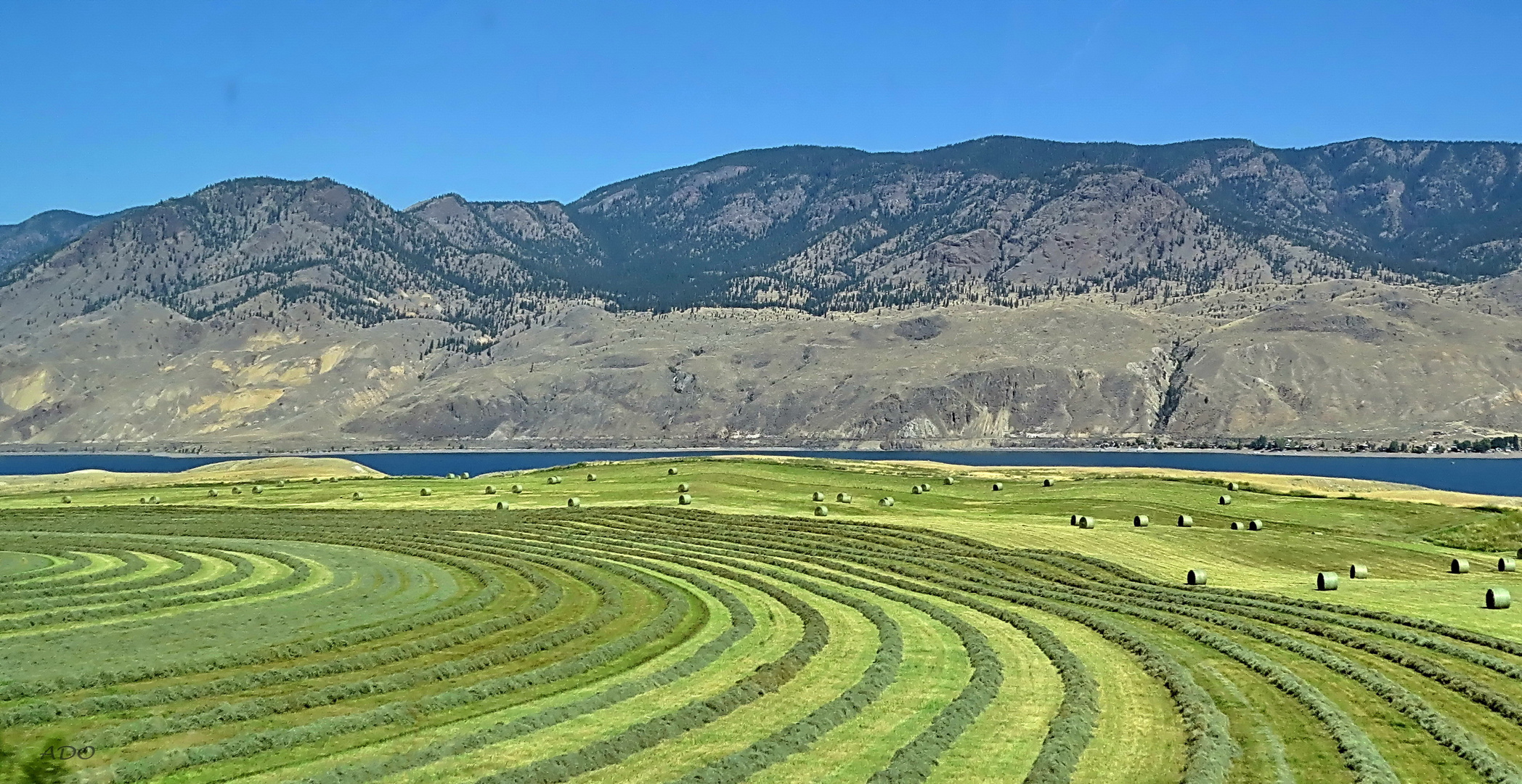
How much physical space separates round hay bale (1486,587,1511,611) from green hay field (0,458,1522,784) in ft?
2.04

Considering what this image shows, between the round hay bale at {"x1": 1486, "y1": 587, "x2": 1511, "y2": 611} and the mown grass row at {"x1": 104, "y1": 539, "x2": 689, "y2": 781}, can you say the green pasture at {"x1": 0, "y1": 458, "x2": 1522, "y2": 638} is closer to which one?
the round hay bale at {"x1": 1486, "y1": 587, "x2": 1511, "y2": 611}

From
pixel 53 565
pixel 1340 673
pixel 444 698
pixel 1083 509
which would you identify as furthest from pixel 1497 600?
pixel 53 565

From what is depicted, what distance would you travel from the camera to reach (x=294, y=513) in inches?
3017

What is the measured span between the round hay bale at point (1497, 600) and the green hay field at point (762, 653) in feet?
2.04

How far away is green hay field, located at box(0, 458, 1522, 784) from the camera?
21922 mm

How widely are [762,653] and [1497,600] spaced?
24510 millimetres

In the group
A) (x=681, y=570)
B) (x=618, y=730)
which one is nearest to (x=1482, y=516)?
(x=681, y=570)

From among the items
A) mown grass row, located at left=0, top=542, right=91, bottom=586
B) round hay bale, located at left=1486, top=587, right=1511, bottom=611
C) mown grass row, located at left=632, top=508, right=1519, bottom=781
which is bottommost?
mown grass row, located at left=632, top=508, right=1519, bottom=781

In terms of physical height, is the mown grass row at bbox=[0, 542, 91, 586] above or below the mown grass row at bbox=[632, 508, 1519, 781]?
above

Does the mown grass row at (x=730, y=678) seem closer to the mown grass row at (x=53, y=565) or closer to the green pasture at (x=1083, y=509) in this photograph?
the mown grass row at (x=53, y=565)

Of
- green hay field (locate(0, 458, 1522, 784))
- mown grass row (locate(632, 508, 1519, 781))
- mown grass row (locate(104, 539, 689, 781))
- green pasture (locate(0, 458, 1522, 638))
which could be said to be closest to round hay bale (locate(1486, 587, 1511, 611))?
green pasture (locate(0, 458, 1522, 638))

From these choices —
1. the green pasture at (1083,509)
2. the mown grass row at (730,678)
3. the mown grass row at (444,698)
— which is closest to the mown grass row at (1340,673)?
the mown grass row at (730,678)

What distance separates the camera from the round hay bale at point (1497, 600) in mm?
39281

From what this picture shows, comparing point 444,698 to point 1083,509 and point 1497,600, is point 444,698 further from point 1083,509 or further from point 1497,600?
point 1083,509
